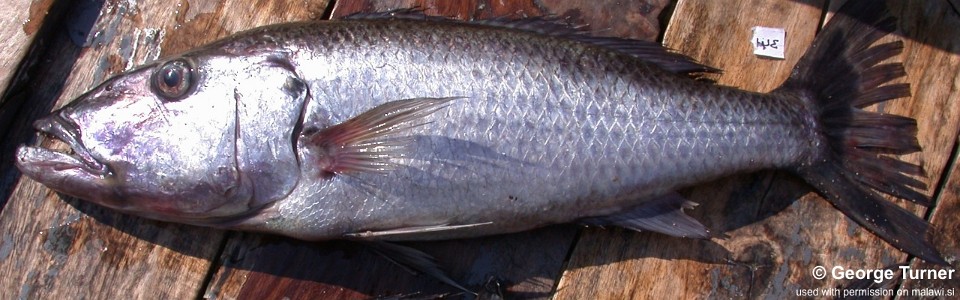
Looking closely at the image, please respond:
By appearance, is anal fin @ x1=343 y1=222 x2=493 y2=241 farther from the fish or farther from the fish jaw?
the fish jaw

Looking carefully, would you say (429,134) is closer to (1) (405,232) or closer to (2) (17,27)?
(1) (405,232)

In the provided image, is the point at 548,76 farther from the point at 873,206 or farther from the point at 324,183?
the point at 873,206

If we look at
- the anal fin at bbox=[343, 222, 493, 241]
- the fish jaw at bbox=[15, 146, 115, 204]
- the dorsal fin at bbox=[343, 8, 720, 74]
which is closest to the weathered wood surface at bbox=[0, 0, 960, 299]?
the dorsal fin at bbox=[343, 8, 720, 74]

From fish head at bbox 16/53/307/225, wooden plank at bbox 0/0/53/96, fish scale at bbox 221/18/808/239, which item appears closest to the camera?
fish head at bbox 16/53/307/225

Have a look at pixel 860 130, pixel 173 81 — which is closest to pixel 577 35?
pixel 860 130

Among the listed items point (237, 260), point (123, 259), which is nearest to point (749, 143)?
point (237, 260)

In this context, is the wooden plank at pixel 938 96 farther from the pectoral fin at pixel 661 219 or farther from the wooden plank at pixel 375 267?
the wooden plank at pixel 375 267
